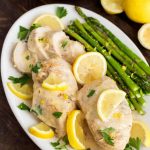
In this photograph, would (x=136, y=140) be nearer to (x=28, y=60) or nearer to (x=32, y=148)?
(x=32, y=148)

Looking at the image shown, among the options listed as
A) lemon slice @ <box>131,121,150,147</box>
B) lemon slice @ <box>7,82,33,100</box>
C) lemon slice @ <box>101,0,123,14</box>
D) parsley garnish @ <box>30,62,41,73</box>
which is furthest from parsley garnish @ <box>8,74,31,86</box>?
lemon slice @ <box>101,0,123,14</box>

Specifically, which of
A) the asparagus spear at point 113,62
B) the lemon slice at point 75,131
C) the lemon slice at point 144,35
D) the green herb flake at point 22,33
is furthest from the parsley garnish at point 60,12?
the lemon slice at point 75,131

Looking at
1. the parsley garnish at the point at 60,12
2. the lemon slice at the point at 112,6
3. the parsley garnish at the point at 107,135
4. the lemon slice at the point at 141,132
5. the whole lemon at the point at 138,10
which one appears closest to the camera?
the parsley garnish at the point at 107,135

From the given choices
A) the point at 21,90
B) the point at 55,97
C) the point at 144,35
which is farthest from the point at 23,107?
the point at 144,35

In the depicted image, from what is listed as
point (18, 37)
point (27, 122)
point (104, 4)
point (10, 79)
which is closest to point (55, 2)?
point (104, 4)

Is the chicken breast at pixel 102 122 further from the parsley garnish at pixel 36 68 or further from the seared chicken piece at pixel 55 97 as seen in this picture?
the parsley garnish at pixel 36 68

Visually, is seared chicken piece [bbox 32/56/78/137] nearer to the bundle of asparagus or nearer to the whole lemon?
the bundle of asparagus

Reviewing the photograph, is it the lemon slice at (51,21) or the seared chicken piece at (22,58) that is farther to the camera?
the lemon slice at (51,21)
